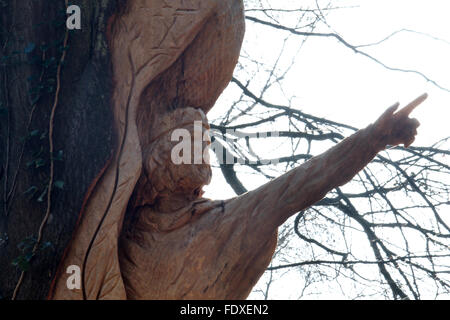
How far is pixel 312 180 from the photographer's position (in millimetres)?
2186

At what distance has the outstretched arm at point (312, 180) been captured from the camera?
2.13 meters

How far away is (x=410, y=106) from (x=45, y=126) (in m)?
1.30

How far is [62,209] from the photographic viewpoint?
2105 mm

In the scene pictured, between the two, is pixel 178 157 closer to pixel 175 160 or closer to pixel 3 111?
pixel 175 160

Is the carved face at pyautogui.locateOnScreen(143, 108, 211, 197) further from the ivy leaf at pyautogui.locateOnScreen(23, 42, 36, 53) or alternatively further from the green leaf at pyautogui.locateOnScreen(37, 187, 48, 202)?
the ivy leaf at pyautogui.locateOnScreen(23, 42, 36, 53)

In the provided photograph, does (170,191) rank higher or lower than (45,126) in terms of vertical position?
lower

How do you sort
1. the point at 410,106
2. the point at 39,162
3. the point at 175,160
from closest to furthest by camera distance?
the point at 410,106, the point at 39,162, the point at 175,160

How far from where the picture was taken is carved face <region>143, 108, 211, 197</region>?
2314 mm

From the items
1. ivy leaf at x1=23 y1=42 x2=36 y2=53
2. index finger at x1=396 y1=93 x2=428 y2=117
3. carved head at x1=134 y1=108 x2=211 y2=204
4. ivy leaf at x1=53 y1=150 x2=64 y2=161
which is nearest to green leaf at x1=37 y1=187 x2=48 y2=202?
ivy leaf at x1=53 y1=150 x2=64 y2=161

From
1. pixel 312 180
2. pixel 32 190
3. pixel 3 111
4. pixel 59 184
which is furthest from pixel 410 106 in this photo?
pixel 3 111

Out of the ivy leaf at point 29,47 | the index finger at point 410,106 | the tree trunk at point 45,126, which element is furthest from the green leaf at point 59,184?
the index finger at point 410,106
